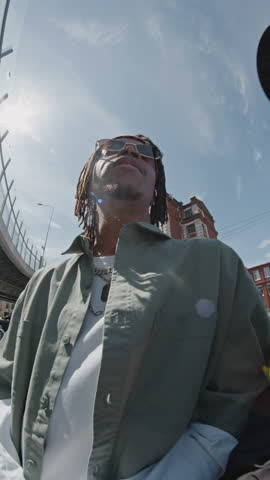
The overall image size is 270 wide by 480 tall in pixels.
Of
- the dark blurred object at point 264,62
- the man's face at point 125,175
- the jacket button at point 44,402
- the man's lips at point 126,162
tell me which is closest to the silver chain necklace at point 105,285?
the jacket button at point 44,402

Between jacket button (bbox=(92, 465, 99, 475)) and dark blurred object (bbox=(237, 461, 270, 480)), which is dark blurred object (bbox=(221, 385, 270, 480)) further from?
jacket button (bbox=(92, 465, 99, 475))

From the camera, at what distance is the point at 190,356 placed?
3.04 feet

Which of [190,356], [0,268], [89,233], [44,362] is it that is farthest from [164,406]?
[0,268]

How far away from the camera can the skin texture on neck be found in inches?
58.0

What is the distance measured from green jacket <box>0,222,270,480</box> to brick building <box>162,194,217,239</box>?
2277cm

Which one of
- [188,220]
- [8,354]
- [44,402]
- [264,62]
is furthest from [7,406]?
[188,220]

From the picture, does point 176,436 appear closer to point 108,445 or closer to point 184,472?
point 184,472

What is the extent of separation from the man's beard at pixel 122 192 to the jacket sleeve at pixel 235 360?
2.62ft

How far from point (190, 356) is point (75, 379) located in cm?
53

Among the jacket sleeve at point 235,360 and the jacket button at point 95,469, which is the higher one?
the jacket sleeve at point 235,360

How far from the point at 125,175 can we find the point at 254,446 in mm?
1479

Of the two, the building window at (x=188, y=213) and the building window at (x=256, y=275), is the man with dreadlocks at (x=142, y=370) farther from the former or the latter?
the building window at (x=256, y=275)

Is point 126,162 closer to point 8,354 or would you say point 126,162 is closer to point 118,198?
point 118,198

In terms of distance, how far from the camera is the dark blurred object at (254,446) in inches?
27.9
